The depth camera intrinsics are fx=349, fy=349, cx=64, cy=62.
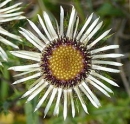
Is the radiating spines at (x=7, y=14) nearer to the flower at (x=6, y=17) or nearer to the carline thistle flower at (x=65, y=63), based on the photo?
the flower at (x=6, y=17)

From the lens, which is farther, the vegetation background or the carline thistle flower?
the vegetation background

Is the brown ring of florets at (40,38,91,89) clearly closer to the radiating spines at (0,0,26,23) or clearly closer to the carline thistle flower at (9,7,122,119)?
the carline thistle flower at (9,7,122,119)

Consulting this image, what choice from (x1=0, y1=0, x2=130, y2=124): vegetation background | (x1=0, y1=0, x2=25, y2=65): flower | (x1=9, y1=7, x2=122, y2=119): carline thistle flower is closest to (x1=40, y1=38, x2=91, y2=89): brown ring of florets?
(x1=9, y1=7, x2=122, y2=119): carline thistle flower

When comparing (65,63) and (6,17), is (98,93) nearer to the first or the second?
(65,63)

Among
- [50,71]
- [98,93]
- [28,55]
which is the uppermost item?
[28,55]

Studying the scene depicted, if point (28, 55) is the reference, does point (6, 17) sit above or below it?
above

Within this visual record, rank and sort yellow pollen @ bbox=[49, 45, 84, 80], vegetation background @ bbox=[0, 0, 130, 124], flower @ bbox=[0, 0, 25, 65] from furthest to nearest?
1. vegetation background @ bbox=[0, 0, 130, 124]
2. yellow pollen @ bbox=[49, 45, 84, 80]
3. flower @ bbox=[0, 0, 25, 65]

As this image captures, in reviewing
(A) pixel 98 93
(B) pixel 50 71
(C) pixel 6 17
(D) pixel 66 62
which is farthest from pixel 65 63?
(A) pixel 98 93

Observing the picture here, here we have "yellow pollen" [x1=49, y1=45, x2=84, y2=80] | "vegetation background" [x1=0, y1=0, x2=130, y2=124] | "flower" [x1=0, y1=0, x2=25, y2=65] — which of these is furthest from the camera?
"vegetation background" [x1=0, y1=0, x2=130, y2=124]

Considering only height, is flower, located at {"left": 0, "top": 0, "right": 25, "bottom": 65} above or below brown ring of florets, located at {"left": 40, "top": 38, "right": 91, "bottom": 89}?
above

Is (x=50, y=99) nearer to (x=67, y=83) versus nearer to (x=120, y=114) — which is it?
(x=67, y=83)
